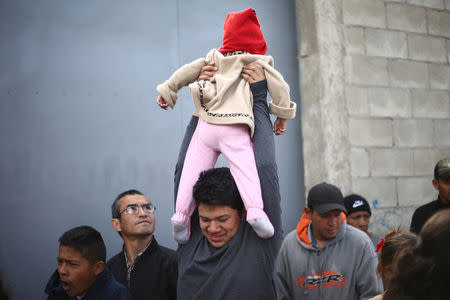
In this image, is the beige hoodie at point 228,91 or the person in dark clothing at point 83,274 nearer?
the beige hoodie at point 228,91

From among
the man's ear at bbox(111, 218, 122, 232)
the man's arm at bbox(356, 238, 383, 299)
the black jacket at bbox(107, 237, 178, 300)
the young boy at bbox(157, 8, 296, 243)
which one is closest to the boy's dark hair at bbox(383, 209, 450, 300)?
the young boy at bbox(157, 8, 296, 243)

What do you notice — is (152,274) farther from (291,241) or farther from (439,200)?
(439,200)

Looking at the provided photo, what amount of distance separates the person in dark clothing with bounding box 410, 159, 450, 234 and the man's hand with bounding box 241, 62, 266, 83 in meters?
2.15

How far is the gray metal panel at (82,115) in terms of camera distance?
3.94m

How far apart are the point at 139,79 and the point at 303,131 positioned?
1674mm

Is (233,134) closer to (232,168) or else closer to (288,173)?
(232,168)

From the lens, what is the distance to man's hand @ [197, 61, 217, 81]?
2.42m

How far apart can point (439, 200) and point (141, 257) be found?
2.36 m

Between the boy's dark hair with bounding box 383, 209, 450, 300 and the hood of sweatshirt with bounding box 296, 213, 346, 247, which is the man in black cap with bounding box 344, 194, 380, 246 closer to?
the hood of sweatshirt with bounding box 296, 213, 346, 247

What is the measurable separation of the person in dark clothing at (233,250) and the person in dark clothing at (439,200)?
6.80 ft

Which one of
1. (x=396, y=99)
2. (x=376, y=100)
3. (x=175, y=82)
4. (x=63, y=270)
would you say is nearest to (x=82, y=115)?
(x=63, y=270)

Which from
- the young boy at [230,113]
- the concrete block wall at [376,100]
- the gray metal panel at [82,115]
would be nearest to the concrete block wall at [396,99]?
the concrete block wall at [376,100]

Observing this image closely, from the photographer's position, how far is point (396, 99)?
5.03 metres

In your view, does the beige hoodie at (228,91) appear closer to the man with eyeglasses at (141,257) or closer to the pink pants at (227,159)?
the pink pants at (227,159)
